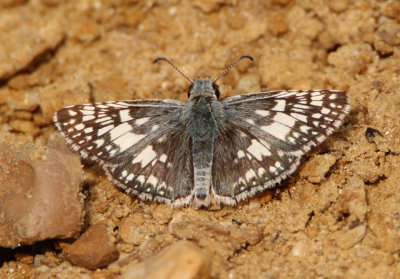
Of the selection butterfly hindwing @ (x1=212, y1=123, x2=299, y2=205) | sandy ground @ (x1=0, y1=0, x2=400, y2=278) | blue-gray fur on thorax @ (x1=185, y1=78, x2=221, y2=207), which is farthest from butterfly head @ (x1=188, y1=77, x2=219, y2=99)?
sandy ground @ (x1=0, y1=0, x2=400, y2=278)

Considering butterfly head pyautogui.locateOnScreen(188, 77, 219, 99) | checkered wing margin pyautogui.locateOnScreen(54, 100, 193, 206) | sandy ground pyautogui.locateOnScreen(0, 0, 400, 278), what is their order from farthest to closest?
1. butterfly head pyautogui.locateOnScreen(188, 77, 219, 99)
2. checkered wing margin pyautogui.locateOnScreen(54, 100, 193, 206)
3. sandy ground pyautogui.locateOnScreen(0, 0, 400, 278)

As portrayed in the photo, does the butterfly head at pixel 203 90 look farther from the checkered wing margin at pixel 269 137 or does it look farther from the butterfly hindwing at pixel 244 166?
the butterfly hindwing at pixel 244 166

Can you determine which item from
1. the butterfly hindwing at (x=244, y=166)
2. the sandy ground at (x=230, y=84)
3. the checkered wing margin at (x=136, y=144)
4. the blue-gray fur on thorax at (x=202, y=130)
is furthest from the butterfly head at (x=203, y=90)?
the sandy ground at (x=230, y=84)

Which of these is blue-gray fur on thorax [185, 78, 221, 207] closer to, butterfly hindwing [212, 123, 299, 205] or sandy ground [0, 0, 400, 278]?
butterfly hindwing [212, 123, 299, 205]

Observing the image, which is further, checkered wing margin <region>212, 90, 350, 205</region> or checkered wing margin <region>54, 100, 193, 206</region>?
checkered wing margin <region>54, 100, 193, 206</region>

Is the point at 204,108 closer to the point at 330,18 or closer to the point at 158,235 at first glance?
the point at 158,235
